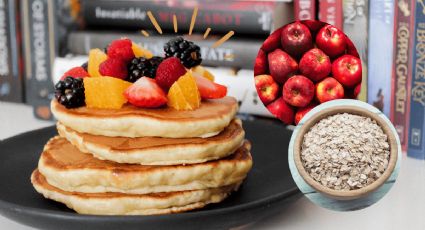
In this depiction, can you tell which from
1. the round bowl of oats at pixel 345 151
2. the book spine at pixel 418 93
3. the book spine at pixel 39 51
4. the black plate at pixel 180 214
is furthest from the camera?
the book spine at pixel 39 51

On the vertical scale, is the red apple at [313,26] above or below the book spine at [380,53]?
above

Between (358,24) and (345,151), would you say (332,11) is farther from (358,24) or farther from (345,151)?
(345,151)

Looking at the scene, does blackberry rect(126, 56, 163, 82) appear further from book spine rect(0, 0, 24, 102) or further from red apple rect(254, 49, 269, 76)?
book spine rect(0, 0, 24, 102)

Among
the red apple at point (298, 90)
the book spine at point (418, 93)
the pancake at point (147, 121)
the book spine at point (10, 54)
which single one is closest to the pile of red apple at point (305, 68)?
the red apple at point (298, 90)

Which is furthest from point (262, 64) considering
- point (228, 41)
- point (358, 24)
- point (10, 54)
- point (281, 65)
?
point (10, 54)

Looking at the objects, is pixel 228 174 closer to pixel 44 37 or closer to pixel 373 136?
pixel 373 136

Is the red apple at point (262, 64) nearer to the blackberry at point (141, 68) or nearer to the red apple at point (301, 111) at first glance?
the red apple at point (301, 111)

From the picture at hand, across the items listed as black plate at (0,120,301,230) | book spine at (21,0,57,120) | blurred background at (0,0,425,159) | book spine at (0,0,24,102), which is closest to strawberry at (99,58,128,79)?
black plate at (0,120,301,230)
